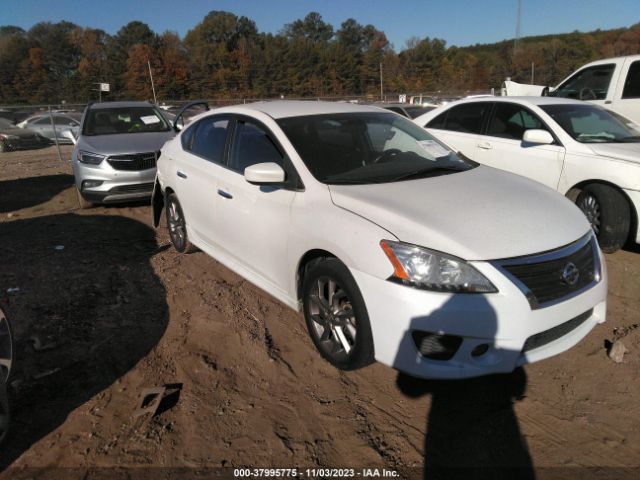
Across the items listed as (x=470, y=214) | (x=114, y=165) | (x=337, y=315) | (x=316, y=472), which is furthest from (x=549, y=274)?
(x=114, y=165)

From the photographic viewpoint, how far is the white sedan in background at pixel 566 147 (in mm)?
4793

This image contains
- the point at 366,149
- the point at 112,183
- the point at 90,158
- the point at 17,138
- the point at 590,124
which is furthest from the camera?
the point at 17,138

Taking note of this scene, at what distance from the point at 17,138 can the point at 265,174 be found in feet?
58.2

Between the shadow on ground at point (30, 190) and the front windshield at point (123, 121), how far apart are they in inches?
63.7

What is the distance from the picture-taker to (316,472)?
2.32 m

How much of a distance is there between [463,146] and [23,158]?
14.3 m

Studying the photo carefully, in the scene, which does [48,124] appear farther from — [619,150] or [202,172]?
[619,150]

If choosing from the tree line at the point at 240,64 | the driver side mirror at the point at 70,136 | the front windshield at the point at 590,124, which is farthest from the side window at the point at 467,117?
the tree line at the point at 240,64

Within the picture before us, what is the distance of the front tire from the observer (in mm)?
2715

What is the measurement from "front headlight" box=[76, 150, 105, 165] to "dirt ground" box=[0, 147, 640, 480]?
10.4 ft

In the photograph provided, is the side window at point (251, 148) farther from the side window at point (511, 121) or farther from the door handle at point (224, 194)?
the side window at point (511, 121)

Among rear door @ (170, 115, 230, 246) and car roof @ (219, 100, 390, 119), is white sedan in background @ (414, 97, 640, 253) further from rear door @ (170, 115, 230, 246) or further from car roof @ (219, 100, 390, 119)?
rear door @ (170, 115, 230, 246)

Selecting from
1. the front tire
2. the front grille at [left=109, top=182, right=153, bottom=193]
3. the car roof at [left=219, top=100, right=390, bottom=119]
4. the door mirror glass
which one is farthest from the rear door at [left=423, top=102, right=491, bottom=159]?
the front grille at [left=109, top=182, right=153, bottom=193]

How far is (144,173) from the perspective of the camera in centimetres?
721
